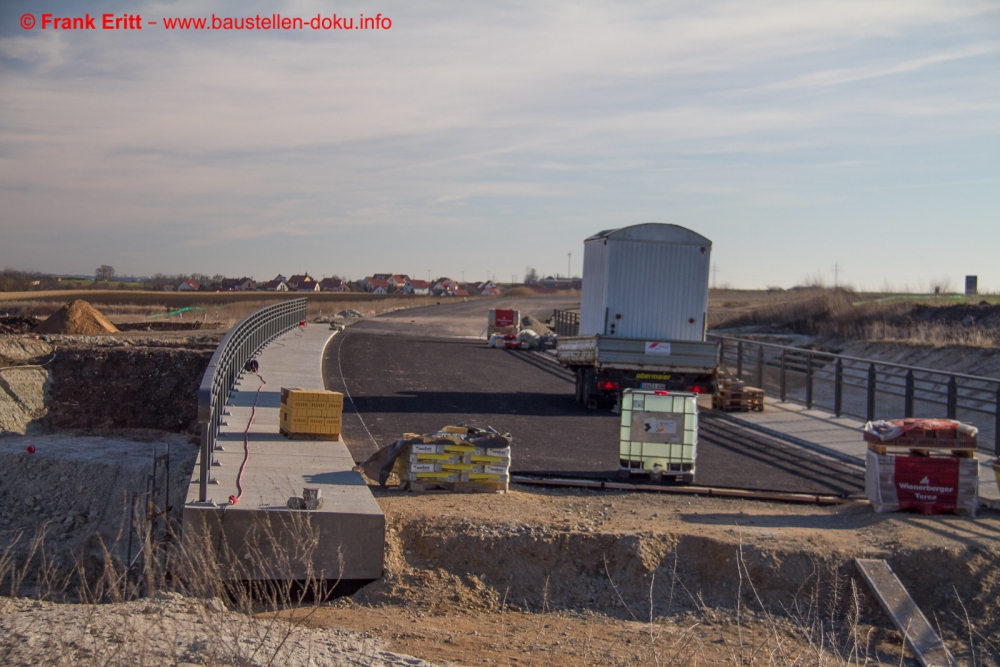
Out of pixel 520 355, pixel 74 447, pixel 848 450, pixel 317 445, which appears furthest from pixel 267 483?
pixel 520 355

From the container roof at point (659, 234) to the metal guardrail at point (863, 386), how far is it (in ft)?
11.6

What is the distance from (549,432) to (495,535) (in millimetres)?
6747

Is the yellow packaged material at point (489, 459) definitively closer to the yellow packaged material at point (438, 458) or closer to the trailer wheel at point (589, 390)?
the yellow packaged material at point (438, 458)

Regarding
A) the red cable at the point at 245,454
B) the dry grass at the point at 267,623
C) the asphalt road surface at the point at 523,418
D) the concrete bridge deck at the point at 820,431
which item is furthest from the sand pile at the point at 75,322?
the dry grass at the point at 267,623

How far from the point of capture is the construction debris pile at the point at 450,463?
993 cm

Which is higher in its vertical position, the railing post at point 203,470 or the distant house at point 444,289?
the distant house at point 444,289

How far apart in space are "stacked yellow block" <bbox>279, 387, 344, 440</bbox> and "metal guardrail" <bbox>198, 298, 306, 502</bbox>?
0.98 metres

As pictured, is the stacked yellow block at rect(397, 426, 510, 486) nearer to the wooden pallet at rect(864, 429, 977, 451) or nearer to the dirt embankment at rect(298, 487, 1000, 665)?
the dirt embankment at rect(298, 487, 1000, 665)

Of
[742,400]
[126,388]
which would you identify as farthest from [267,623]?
[126,388]

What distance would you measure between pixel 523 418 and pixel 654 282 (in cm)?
410

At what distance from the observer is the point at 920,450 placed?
10047 mm

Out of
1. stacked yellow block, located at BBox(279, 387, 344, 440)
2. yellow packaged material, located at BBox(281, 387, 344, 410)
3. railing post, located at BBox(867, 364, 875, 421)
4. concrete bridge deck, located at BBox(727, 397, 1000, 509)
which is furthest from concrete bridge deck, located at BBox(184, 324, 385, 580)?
railing post, located at BBox(867, 364, 875, 421)

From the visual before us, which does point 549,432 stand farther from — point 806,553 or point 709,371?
point 806,553

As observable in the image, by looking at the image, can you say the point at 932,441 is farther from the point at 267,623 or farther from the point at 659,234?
the point at 659,234
